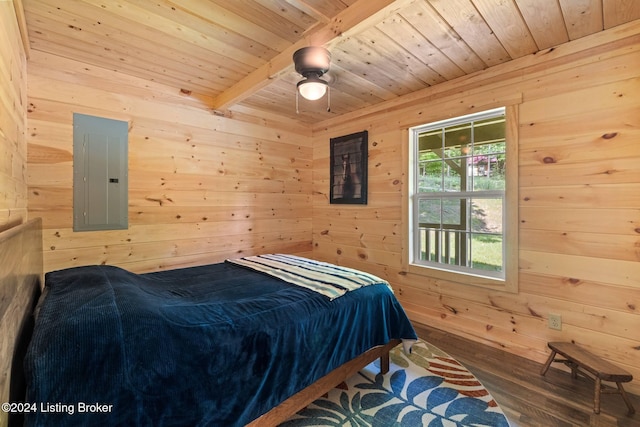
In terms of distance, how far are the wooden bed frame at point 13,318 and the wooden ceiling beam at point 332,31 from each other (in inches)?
72.8

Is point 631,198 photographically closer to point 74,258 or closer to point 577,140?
point 577,140

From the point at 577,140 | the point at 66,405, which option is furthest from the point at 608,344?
the point at 66,405

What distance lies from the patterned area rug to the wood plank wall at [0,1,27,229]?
1950 millimetres

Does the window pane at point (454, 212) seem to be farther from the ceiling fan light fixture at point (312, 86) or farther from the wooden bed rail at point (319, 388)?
the ceiling fan light fixture at point (312, 86)

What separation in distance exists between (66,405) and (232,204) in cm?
261

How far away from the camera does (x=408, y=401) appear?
1825 mm

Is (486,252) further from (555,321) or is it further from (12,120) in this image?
(12,120)

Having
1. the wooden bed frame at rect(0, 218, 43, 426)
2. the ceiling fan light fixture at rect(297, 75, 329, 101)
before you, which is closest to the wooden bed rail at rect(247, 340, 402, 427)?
the wooden bed frame at rect(0, 218, 43, 426)

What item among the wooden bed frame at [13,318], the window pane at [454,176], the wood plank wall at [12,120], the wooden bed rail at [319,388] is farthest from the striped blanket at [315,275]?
the wood plank wall at [12,120]

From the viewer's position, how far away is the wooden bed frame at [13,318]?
73 cm

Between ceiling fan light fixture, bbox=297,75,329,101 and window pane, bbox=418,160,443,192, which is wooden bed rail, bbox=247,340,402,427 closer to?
window pane, bbox=418,160,443,192

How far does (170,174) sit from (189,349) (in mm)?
2227

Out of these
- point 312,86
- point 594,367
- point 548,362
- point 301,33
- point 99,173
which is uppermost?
point 301,33

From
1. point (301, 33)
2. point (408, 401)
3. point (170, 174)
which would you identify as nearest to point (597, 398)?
point (408, 401)
